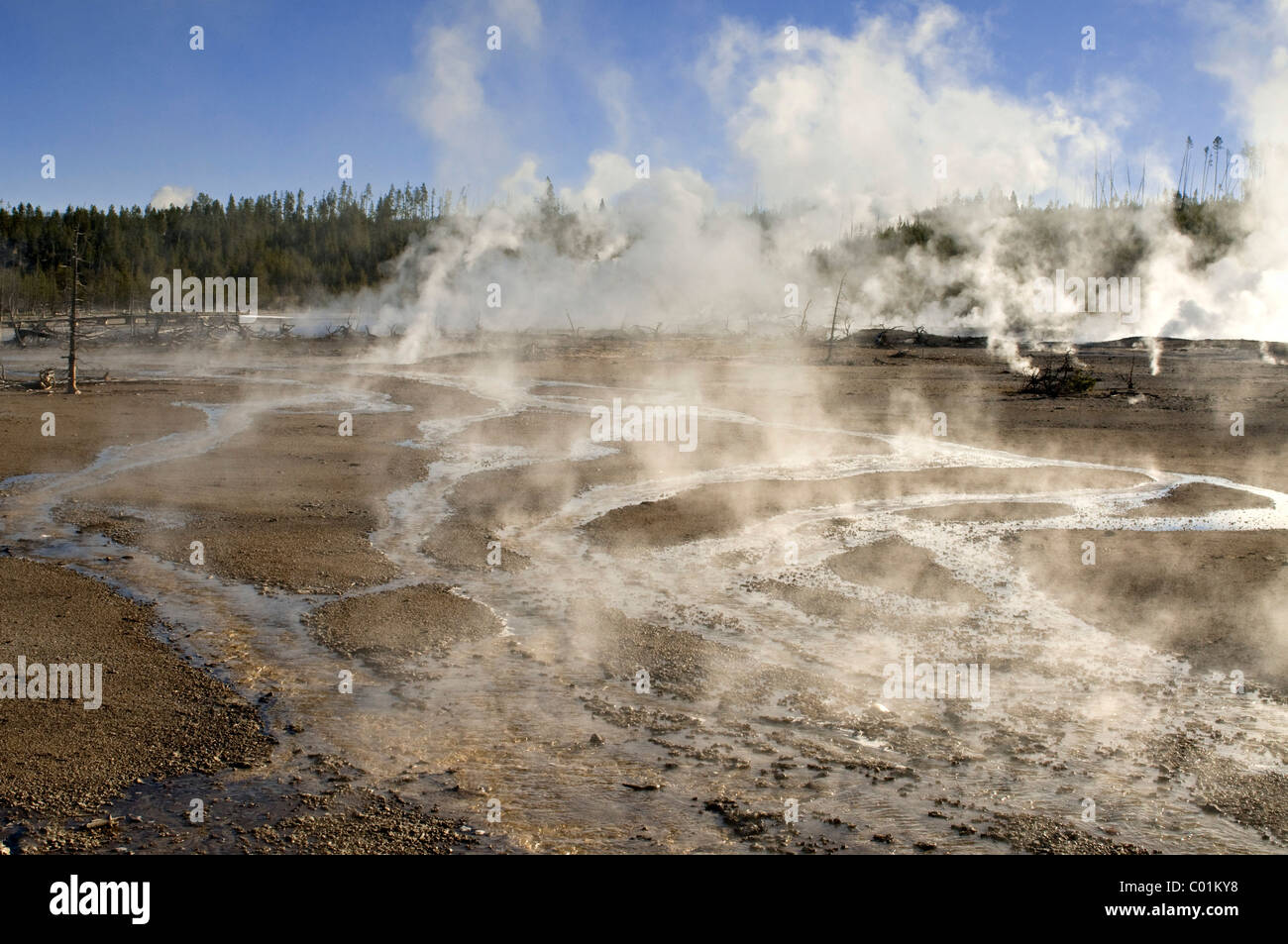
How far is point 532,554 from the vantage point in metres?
14.4

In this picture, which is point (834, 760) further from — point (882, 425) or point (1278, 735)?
point (882, 425)

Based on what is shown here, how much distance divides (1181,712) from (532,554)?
858cm

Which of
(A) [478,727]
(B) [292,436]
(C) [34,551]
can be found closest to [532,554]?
(A) [478,727]

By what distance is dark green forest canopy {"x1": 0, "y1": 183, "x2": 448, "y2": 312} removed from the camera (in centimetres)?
7988
